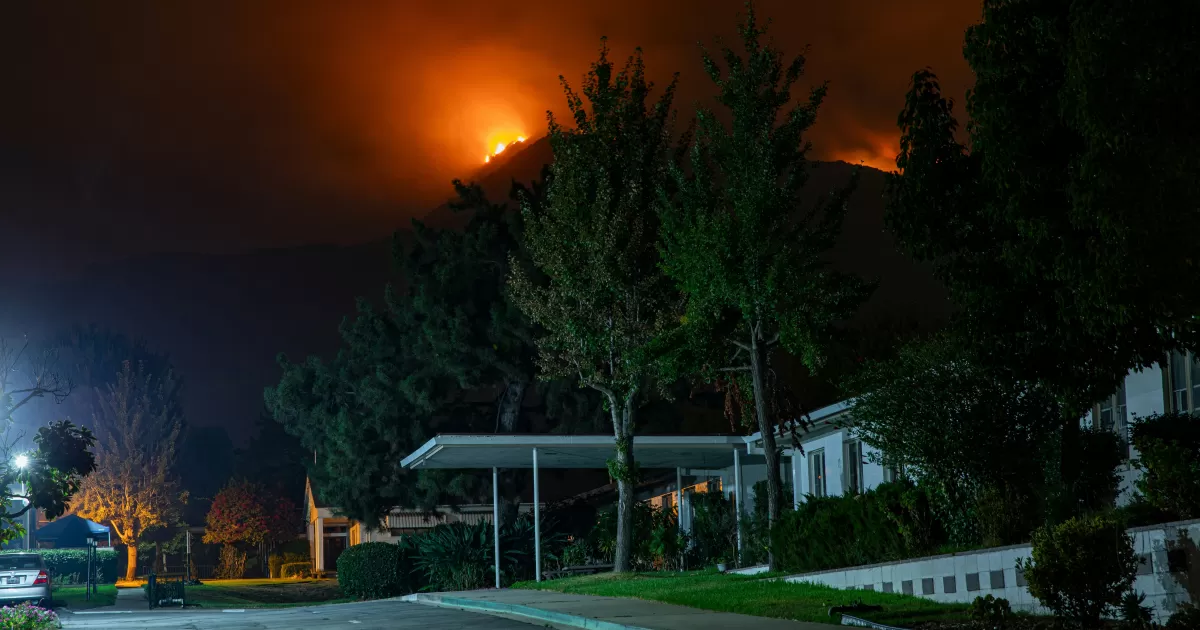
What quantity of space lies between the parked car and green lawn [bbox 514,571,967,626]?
12.6 meters

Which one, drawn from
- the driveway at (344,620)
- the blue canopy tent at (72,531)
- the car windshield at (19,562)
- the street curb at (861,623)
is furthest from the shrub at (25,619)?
the blue canopy tent at (72,531)

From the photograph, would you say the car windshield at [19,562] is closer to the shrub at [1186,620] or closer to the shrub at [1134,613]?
the shrub at [1134,613]

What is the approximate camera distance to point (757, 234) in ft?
78.3

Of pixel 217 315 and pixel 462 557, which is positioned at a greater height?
pixel 217 315

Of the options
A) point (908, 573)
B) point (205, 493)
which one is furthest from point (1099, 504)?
point (205, 493)

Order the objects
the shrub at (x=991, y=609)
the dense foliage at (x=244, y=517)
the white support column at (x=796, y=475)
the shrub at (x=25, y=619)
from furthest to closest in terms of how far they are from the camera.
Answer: the dense foliage at (x=244, y=517) → the white support column at (x=796, y=475) → the shrub at (x=25, y=619) → the shrub at (x=991, y=609)

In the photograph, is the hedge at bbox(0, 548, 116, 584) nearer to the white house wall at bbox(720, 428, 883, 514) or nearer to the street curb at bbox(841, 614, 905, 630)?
the white house wall at bbox(720, 428, 883, 514)

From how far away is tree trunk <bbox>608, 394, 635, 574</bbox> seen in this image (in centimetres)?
2928

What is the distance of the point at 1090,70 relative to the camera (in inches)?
Answer: 402

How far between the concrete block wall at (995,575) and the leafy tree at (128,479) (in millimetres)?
51714

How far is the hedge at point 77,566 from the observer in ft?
153

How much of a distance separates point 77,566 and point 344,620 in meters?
31.6

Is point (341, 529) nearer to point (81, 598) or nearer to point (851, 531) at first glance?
point (81, 598)

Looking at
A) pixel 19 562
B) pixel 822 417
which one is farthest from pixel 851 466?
pixel 19 562
